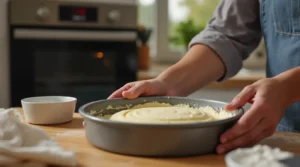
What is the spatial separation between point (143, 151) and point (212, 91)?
143cm

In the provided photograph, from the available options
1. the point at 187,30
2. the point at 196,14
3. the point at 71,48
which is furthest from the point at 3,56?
the point at 196,14

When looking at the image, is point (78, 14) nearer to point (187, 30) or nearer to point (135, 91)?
point (187, 30)

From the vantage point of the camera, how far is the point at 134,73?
2096 millimetres

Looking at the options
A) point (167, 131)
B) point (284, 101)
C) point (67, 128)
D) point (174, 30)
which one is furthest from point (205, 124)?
point (174, 30)

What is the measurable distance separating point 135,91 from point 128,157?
278 mm

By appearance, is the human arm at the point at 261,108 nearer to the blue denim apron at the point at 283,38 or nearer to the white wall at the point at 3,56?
the blue denim apron at the point at 283,38

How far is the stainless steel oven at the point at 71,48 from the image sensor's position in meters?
1.91

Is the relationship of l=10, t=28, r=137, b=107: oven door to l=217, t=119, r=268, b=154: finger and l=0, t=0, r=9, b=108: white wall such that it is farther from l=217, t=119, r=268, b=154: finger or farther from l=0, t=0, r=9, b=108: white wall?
l=217, t=119, r=268, b=154: finger

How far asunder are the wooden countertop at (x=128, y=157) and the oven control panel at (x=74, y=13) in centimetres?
120

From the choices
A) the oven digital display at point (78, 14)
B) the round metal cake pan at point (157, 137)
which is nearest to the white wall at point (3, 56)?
the oven digital display at point (78, 14)

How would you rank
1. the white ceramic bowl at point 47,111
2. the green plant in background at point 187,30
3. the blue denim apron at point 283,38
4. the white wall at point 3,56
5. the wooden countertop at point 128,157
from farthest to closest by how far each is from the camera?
the green plant in background at point 187,30, the white wall at point 3,56, the blue denim apron at point 283,38, the white ceramic bowl at point 47,111, the wooden countertop at point 128,157

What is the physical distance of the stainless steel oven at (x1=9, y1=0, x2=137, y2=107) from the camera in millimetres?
1908

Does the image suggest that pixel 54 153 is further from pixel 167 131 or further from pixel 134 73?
pixel 134 73

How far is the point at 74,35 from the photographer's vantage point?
6.50 ft
